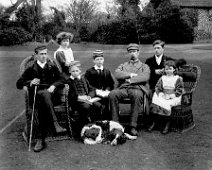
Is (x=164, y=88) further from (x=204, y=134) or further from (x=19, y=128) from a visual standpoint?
(x=19, y=128)

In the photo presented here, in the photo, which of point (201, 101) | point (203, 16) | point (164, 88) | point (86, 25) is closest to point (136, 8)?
point (86, 25)

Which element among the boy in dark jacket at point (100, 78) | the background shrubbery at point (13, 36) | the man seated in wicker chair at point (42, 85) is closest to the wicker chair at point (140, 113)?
the boy in dark jacket at point (100, 78)

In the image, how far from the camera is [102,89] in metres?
6.25

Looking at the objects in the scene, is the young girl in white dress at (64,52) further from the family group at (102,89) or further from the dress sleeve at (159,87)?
the dress sleeve at (159,87)

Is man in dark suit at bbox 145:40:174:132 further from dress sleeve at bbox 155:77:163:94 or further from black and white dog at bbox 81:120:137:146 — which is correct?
black and white dog at bbox 81:120:137:146

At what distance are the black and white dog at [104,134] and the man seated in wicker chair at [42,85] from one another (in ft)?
1.27

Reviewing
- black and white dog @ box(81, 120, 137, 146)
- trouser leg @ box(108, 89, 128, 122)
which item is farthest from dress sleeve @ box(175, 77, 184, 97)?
black and white dog @ box(81, 120, 137, 146)

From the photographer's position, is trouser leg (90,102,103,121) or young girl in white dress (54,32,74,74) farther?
young girl in white dress (54,32,74,74)

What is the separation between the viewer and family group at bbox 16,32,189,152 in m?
5.51

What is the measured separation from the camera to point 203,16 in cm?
3572

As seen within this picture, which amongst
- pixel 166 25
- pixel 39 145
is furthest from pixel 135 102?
pixel 166 25

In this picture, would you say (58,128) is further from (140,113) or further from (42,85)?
(140,113)

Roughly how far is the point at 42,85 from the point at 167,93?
2077 millimetres

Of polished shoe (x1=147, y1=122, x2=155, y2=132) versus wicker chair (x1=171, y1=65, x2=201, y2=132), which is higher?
wicker chair (x1=171, y1=65, x2=201, y2=132)
